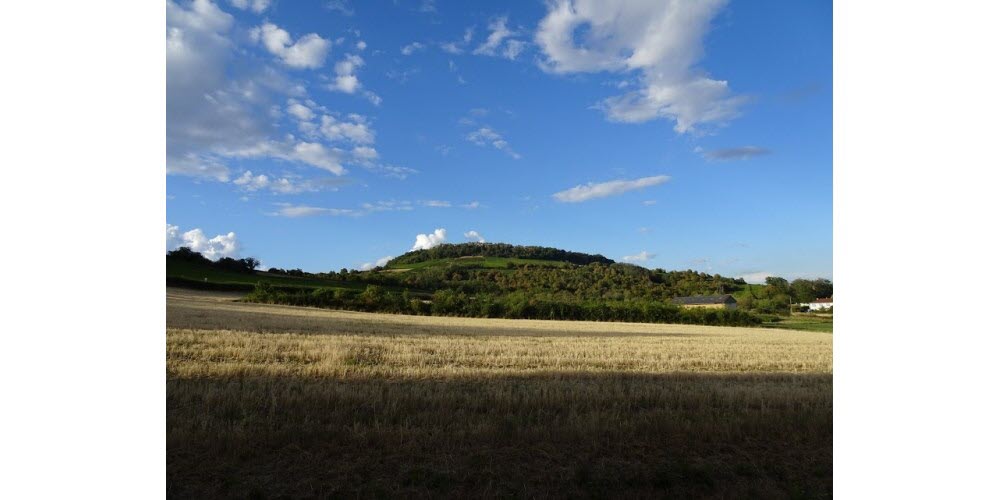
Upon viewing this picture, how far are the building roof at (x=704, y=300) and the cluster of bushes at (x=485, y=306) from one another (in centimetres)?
560

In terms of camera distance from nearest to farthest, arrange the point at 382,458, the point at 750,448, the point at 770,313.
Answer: the point at 382,458 → the point at 750,448 → the point at 770,313

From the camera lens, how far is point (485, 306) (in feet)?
181

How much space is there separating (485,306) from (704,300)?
30.3m

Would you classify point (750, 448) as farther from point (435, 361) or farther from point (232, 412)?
point (435, 361)

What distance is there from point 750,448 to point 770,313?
54.2 m

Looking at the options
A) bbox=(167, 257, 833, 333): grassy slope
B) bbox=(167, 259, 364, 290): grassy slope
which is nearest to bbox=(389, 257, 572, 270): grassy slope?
bbox=(167, 257, 833, 333): grassy slope

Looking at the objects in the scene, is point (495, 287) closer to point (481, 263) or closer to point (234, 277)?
point (481, 263)

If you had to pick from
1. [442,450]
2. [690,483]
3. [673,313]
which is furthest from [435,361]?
[673,313]

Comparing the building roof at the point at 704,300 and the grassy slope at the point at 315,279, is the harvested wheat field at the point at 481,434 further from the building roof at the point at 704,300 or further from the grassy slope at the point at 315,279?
the building roof at the point at 704,300

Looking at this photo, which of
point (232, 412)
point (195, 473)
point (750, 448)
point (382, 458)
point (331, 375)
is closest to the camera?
point (195, 473)

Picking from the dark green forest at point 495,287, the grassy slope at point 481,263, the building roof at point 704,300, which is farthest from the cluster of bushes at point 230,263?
the building roof at point 704,300

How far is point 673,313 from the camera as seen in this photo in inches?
2266

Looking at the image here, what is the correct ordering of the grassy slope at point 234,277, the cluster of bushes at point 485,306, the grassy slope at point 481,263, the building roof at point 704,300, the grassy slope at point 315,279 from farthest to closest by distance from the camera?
the building roof at point 704,300
the grassy slope at point 481,263
the grassy slope at point 315,279
the grassy slope at point 234,277
the cluster of bushes at point 485,306

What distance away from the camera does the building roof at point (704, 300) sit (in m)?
62.2
